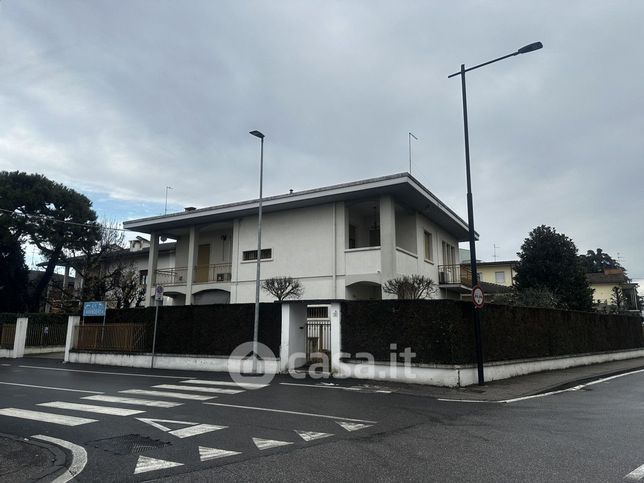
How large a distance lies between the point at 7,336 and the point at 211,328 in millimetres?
17345

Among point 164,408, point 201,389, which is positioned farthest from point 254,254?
point 164,408

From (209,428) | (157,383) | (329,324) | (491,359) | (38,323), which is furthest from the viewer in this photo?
(38,323)

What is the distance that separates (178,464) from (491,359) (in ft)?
39.3

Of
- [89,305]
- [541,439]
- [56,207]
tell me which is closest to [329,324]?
[541,439]

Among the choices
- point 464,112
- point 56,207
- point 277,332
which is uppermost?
point 56,207

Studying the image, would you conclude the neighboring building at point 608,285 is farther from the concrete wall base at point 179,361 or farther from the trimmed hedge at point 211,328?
the concrete wall base at point 179,361

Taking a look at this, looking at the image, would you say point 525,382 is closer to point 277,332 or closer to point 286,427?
point 277,332

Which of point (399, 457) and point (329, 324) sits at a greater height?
point (329, 324)

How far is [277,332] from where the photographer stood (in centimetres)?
1711

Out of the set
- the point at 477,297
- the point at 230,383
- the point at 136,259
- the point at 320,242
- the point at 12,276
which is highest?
the point at 136,259

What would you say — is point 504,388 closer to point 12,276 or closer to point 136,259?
point 136,259

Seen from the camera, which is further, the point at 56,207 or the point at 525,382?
the point at 56,207

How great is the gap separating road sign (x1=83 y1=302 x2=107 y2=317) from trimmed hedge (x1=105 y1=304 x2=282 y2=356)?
292cm

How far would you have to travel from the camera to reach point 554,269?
97.7 feet
